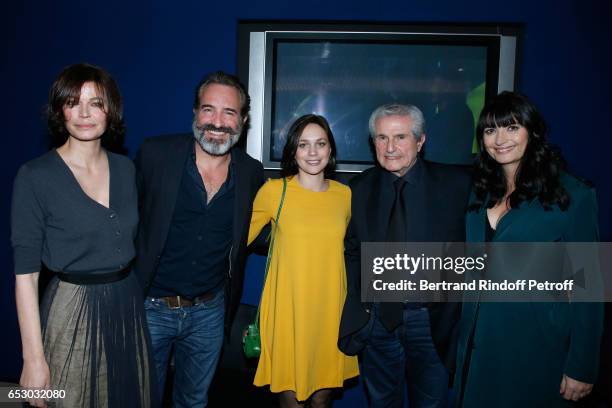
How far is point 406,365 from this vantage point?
7.25 ft

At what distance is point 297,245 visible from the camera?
2.08 metres

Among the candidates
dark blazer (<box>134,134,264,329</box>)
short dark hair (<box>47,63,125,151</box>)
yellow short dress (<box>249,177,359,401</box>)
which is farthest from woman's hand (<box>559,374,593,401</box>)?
short dark hair (<box>47,63,125,151</box>)

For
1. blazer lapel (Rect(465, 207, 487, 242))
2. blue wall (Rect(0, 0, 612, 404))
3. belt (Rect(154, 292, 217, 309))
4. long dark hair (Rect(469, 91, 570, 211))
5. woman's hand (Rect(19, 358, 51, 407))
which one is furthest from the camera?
blue wall (Rect(0, 0, 612, 404))

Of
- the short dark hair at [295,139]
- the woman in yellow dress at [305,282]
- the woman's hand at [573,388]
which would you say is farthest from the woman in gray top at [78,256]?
the woman's hand at [573,388]

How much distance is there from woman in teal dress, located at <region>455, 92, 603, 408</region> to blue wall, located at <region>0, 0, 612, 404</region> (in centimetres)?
118

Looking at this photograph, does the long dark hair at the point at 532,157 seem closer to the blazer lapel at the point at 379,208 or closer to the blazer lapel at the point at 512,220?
the blazer lapel at the point at 512,220

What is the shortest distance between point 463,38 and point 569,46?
70 cm

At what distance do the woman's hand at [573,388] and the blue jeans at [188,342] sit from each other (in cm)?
166

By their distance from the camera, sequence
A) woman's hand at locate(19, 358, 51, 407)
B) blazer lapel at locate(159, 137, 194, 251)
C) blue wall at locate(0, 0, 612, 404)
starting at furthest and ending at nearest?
blue wall at locate(0, 0, 612, 404)
blazer lapel at locate(159, 137, 194, 251)
woman's hand at locate(19, 358, 51, 407)

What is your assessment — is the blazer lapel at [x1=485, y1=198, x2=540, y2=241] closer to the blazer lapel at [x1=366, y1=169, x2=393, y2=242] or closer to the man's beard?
the blazer lapel at [x1=366, y1=169, x2=393, y2=242]

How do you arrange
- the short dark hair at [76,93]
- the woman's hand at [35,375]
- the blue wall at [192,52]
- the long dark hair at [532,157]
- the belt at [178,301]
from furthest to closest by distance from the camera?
the blue wall at [192,52], the belt at [178,301], the long dark hair at [532,157], the short dark hair at [76,93], the woman's hand at [35,375]

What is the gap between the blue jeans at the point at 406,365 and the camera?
2.06 metres

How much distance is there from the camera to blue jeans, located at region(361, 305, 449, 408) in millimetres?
2062

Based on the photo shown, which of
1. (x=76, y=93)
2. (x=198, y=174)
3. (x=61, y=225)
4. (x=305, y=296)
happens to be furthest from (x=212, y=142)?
(x=305, y=296)
